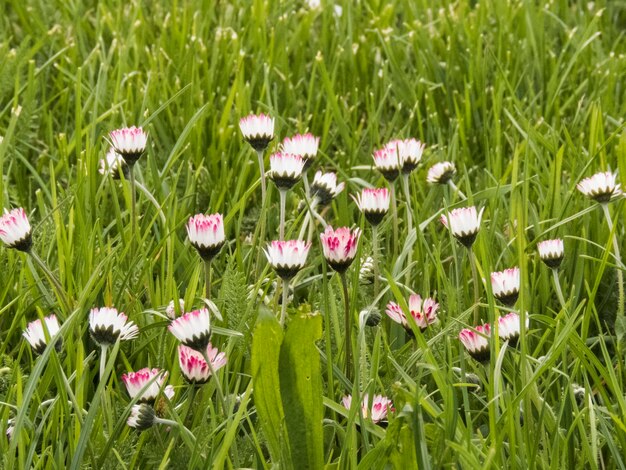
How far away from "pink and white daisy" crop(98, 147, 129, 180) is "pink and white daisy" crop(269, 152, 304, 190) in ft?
1.46

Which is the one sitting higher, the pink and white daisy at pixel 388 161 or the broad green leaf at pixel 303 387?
the pink and white daisy at pixel 388 161

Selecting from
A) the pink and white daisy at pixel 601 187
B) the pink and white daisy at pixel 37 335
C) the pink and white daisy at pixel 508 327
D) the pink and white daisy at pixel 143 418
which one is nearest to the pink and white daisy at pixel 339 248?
the pink and white daisy at pixel 508 327

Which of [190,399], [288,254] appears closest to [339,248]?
[288,254]

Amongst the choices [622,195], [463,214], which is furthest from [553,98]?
[463,214]

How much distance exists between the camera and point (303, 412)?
1.50m

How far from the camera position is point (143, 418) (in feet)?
5.00

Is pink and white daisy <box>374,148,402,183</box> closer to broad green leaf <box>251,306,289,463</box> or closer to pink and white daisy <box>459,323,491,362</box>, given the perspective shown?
pink and white daisy <box>459,323,491,362</box>

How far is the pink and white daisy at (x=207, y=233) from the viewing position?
1.69 meters

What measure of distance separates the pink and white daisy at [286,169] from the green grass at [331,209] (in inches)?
7.6

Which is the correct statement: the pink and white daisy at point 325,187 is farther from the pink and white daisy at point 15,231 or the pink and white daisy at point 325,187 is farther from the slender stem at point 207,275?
the pink and white daisy at point 15,231

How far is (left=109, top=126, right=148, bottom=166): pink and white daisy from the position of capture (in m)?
1.93

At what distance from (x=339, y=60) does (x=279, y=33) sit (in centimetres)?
26

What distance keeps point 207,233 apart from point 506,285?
0.52 metres

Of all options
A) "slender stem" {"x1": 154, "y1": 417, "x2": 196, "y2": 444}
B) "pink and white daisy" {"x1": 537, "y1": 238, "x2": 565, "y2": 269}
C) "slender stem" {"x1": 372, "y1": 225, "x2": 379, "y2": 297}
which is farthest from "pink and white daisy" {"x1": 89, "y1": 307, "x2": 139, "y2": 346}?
"pink and white daisy" {"x1": 537, "y1": 238, "x2": 565, "y2": 269}
